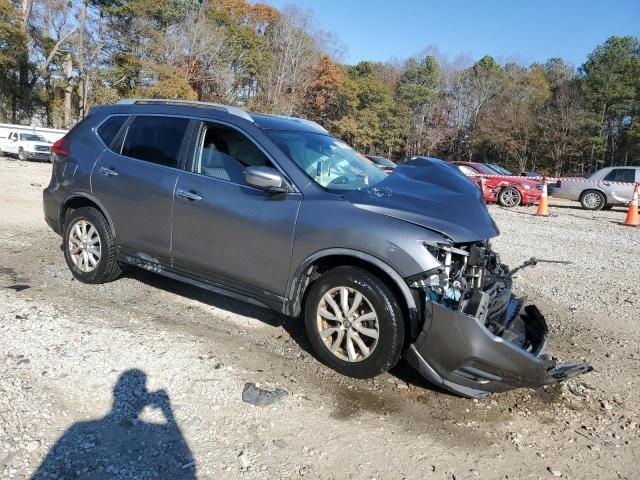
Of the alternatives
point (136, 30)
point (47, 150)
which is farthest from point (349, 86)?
point (47, 150)

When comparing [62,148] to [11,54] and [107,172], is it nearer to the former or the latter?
[107,172]

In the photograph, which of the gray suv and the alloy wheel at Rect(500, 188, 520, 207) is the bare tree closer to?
the alloy wheel at Rect(500, 188, 520, 207)

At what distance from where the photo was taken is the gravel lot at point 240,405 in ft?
8.72

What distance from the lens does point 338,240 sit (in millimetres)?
3461

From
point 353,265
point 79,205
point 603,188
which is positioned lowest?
point 353,265

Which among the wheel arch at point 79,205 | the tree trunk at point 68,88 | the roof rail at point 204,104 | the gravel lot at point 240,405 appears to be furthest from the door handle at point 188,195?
the tree trunk at point 68,88

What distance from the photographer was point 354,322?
136 inches

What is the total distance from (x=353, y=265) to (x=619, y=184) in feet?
53.7

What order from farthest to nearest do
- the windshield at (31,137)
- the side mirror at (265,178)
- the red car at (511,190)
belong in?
the windshield at (31,137) → the red car at (511,190) → the side mirror at (265,178)

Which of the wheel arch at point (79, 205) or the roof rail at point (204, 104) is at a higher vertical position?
the roof rail at point (204, 104)

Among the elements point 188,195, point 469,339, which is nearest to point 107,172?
point 188,195

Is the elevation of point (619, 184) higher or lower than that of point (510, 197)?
higher

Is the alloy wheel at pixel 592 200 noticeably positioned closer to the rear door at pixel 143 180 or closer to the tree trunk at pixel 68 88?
the rear door at pixel 143 180

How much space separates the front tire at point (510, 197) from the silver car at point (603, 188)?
167cm
